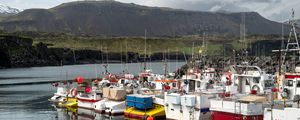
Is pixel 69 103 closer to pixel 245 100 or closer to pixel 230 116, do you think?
pixel 230 116

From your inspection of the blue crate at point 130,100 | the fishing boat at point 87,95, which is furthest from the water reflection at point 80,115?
the blue crate at point 130,100

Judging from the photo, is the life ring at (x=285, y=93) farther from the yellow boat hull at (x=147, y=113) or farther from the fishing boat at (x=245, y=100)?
the yellow boat hull at (x=147, y=113)

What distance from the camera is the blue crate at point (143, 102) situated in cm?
4794

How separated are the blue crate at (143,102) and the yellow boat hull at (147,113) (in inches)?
18.3

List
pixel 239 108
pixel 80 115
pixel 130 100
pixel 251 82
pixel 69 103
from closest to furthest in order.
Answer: pixel 239 108 < pixel 251 82 < pixel 130 100 < pixel 80 115 < pixel 69 103

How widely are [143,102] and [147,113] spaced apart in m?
1.36

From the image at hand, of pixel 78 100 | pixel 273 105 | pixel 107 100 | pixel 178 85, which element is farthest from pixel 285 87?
pixel 78 100

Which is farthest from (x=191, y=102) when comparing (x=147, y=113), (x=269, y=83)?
(x=269, y=83)

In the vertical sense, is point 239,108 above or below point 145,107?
above

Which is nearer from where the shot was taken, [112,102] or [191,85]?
[191,85]

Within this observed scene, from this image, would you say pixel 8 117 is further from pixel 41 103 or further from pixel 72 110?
pixel 41 103

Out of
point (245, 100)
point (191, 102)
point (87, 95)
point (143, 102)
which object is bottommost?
point (87, 95)

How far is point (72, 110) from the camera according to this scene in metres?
61.4

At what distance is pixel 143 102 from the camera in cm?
4797
